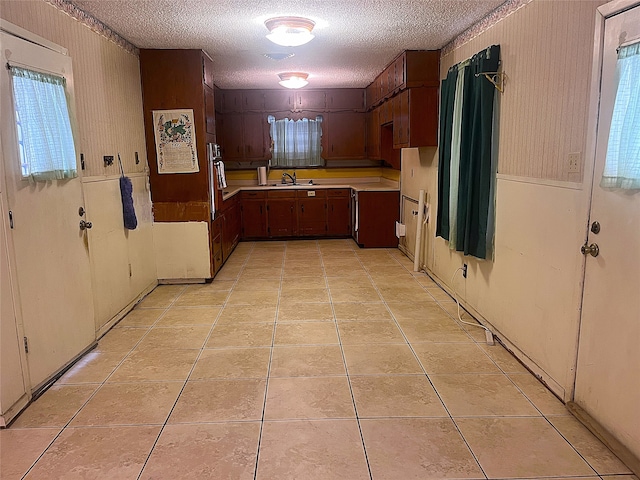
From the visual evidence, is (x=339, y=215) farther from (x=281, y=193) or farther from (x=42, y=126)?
(x=42, y=126)

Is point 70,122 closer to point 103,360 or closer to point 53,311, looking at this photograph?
point 53,311

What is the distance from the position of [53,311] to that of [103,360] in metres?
0.53

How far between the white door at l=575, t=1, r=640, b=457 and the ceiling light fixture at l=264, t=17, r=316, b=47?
2182 millimetres

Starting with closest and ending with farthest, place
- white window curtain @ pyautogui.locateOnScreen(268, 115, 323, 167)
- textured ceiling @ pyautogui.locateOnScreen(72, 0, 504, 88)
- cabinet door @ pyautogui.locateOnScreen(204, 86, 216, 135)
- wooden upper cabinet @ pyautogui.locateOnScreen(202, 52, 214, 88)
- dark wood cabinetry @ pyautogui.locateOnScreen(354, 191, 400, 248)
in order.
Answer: textured ceiling @ pyautogui.locateOnScreen(72, 0, 504, 88), wooden upper cabinet @ pyautogui.locateOnScreen(202, 52, 214, 88), cabinet door @ pyautogui.locateOnScreen(204, 86, 216, 135), dark wood cabinetry @ pyautogui.locateOnScreen(354, 191, 400, 248), white window curtain @ pyautogui.locateOnScreen(268, 115, 323, 167)

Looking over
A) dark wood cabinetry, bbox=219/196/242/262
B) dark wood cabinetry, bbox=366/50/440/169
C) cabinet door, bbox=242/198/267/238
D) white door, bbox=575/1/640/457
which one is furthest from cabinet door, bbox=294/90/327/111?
white door, bbox=575/1/640/457

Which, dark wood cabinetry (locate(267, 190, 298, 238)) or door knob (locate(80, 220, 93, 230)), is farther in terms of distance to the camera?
dark wood cabinetry (locate(267, 190, 298, 238))

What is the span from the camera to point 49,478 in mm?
2018

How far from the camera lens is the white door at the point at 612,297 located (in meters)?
2.05

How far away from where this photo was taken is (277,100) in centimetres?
769

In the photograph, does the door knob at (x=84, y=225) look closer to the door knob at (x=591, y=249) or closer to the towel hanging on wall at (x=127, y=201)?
the towel hanging on wall at (x=127, y=201)

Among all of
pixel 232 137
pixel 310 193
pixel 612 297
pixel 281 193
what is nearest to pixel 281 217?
pixel 281 193

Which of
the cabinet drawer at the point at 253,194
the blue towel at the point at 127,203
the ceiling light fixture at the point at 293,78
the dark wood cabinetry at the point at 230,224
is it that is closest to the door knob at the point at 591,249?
the blue towel at the point at 127,203

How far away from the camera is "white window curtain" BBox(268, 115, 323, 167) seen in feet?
25.7

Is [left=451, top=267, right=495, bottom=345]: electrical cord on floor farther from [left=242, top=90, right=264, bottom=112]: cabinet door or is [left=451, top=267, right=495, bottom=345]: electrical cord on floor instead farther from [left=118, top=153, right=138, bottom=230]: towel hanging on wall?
[left=242, top=90, right=264, bottom=112]: cabinet door
